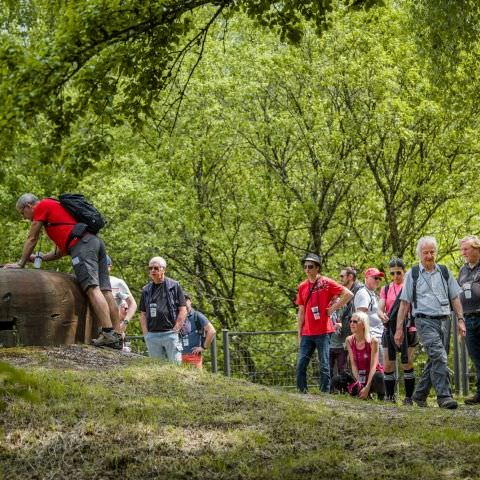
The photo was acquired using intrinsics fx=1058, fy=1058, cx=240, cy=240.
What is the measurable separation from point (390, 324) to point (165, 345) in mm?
2868

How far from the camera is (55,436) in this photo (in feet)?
27.1

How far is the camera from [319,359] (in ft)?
44.5

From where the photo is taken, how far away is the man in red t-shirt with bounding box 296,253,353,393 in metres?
13.5

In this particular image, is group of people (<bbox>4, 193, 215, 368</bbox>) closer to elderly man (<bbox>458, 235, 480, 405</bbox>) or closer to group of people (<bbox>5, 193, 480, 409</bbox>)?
group of people (<bbox>5, 193, 480, 409</bbox>)

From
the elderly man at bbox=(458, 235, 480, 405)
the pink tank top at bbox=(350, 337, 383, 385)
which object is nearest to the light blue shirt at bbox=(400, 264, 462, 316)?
the elderly man at bbox=(458, 235, 480, 405)

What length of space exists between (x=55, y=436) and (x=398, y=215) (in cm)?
1868

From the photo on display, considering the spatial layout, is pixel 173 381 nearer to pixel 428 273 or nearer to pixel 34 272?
pixel 34 272

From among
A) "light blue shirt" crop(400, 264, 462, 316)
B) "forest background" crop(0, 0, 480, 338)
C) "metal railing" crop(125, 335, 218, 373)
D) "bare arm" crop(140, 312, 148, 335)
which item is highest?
"forest background" crop(0, 0, 480, 338)

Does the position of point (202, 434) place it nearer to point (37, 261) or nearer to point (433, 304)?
point (37, 261)

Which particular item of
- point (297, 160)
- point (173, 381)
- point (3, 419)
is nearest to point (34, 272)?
point (173, 381)

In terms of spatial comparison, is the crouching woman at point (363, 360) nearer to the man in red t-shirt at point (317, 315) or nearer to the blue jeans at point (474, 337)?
the man in red t-shirt at point (317, 315)

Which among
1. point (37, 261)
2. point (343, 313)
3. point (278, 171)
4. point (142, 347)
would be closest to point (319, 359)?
point (343, 313)

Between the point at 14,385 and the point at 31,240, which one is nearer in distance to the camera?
the point at 14,385

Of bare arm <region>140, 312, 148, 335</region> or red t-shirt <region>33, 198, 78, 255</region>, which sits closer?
red t-shirt <region>33, 198, 78, 255</region>
